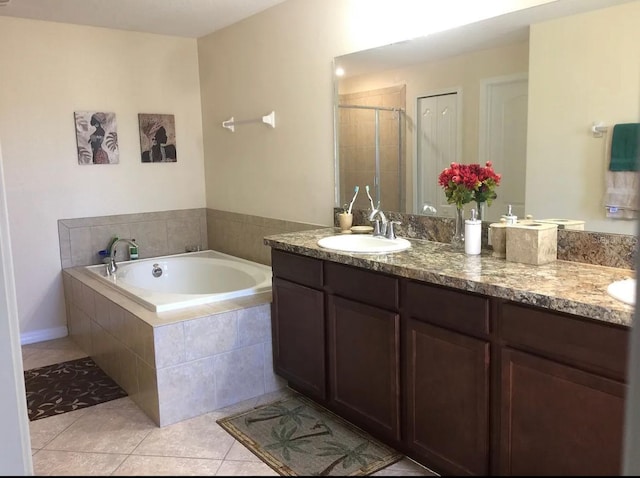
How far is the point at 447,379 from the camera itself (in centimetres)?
209

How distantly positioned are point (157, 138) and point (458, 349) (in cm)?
327

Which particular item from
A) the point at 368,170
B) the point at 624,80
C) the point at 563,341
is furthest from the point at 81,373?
the point at 624,80

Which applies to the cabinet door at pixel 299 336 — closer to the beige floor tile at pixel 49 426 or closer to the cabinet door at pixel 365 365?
the cabinet door at pixel 365 365

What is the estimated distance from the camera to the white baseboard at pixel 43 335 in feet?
13.4

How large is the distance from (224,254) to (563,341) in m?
3.19

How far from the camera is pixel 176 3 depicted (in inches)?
139

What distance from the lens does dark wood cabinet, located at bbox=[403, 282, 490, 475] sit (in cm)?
195

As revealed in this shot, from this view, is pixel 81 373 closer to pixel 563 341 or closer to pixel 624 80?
pixel 563 341

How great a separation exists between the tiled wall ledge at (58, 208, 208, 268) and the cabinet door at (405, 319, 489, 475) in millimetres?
2887

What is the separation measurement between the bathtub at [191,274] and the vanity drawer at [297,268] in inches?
25.5

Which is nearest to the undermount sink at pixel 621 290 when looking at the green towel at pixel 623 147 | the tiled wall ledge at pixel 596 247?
the tiled wall ledge at pixel 596 247

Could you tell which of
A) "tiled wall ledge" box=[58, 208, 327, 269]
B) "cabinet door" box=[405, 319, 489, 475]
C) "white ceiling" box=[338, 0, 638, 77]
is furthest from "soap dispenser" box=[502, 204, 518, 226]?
"tiled wall ledge" box=[58, 208, 327, 269]

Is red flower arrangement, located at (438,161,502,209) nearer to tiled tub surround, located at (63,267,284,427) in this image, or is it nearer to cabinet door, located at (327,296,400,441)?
cabinet door, located at (327,296,400,441)

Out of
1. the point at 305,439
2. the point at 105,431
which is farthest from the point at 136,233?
the point at 305,439
